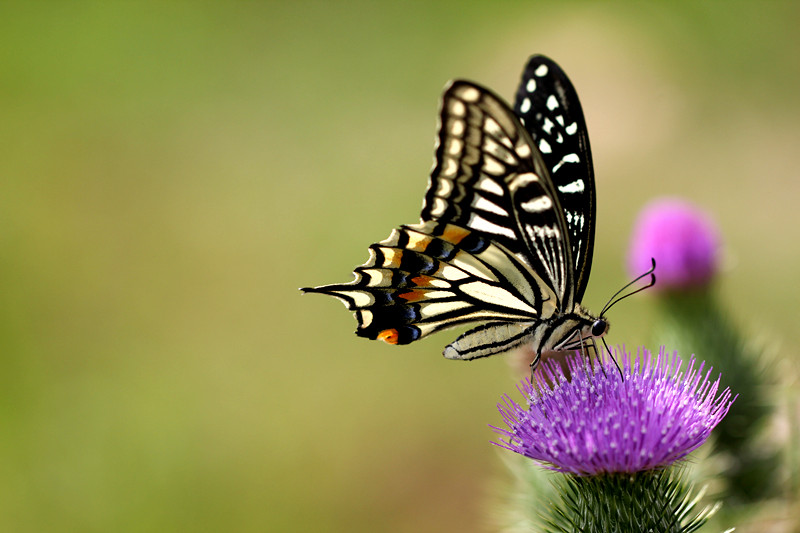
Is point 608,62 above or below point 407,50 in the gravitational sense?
below

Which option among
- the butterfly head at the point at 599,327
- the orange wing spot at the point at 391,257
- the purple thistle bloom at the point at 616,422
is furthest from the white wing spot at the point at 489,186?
the purple thistle bloom at the point at 616,422

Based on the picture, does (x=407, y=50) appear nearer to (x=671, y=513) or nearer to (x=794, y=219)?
(x=794, y=219)

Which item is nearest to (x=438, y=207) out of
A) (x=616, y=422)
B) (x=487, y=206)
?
(x=487, y=206)

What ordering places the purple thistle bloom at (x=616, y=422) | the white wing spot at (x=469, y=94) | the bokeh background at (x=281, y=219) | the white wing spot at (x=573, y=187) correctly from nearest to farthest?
1. the purple thistle bloom at (x=616, y=422)
2. the white wing spot at (x=469, y=94)
3. the white wing spot at (x=573, y=187)
4. the bokeh background at (x=281, y=219)

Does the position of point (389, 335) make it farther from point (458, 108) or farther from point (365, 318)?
point (458, 108)

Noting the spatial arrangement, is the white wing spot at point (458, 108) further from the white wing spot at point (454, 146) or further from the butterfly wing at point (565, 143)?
the butterfly wing at point (565, 143)

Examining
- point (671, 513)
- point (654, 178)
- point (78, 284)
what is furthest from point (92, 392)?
point (654, 178)
